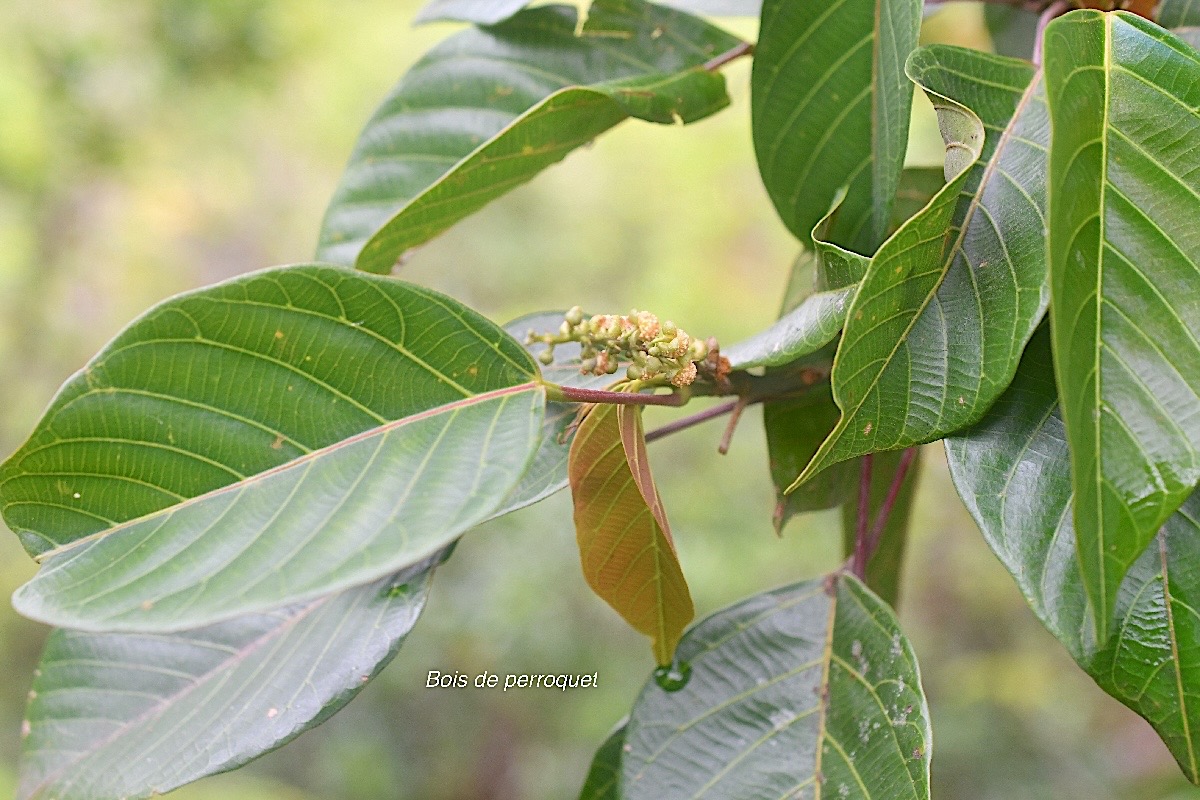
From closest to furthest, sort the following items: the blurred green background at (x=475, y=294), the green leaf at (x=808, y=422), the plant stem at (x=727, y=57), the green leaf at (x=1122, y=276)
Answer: the green leaf at (x=1122, y=276) < the green leaf at (x=808, y=422) < the plant stem at (x=727, y=57) < the blurred green background at (x=475, y=294)

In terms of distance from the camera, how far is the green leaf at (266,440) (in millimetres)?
336

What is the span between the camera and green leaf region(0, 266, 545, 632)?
0.34m

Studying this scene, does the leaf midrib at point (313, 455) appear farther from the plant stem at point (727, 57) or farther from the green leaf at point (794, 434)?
the plant stem at point (727, 57)

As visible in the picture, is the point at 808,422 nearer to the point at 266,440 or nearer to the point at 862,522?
the point at 862,522

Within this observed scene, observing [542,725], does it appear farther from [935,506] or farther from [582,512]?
[582,512]

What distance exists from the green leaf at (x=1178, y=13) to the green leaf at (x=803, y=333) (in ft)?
1.00

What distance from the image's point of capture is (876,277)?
0.35 m

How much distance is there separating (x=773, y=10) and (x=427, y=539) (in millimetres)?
370

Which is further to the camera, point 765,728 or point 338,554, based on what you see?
point 765,728

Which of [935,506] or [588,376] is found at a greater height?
[588,376]

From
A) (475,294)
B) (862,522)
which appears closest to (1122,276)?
(862,522)

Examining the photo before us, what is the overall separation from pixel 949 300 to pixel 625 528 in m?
0.19

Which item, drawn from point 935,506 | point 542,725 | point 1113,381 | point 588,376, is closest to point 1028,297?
point 1113,381

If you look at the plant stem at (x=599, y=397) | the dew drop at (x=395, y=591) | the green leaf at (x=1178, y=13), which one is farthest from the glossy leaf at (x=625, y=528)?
the green leaf at (x=1178, y=13)
